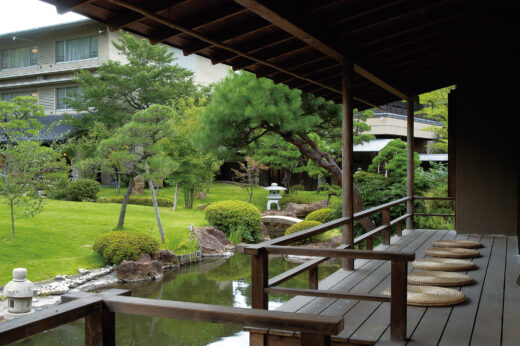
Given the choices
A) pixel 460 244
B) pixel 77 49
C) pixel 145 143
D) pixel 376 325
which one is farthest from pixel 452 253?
pixel 77 49

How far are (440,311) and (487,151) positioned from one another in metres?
4.80

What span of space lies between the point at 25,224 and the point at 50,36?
1738 cm

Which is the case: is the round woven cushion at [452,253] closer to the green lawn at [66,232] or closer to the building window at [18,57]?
the green lawn at [66,232]

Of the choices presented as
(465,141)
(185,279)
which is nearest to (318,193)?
(185,279)

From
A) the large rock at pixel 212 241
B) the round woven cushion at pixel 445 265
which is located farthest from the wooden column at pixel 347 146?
the large rock at pixel 212 241

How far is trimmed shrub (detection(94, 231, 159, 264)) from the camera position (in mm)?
12453

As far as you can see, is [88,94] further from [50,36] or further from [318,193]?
[318,193]

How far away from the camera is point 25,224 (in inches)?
576

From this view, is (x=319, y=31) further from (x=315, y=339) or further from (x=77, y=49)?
(x=77, y=49)

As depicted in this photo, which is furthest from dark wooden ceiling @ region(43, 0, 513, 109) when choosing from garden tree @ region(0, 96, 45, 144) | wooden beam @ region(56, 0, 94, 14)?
garden tree @ region(0, 96, 45, 144)

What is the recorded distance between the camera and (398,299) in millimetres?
3584

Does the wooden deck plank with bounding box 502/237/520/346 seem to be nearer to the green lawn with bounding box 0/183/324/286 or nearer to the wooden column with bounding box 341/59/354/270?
the wooden column with bounding box 341/59/354/270

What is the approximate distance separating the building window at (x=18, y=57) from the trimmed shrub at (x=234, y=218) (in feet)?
60.3

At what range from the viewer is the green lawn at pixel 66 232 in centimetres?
1188
